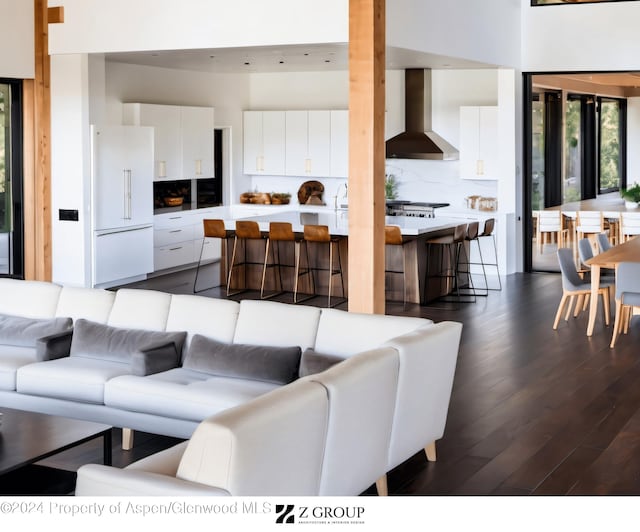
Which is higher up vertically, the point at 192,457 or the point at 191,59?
the point at 191,59

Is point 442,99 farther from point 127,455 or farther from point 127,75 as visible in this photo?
point 127,455

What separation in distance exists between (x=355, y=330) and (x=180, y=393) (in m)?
1.10

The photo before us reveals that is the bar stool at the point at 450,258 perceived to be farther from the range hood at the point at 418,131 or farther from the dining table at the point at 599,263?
the dining table at the point at 599,263

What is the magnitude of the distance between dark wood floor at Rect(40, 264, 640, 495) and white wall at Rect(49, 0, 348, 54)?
3325mm

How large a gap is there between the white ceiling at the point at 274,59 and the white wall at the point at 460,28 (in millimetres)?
Answer: 178

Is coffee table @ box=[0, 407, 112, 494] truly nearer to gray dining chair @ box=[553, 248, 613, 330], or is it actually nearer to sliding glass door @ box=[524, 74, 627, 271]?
gray dining chair @ box=[553, 248, 613, 330]

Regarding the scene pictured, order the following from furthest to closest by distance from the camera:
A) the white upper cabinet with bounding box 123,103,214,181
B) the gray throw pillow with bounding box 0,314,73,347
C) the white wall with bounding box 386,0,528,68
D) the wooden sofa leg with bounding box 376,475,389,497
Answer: the white upper cabinet with bounding box 123,103,214,181
the white wall with bounding box 386,0,528,68
the gray throw pillow with bounding box 0,314,73,347
the wooden sofa leg with bounding box 376,475,389,497

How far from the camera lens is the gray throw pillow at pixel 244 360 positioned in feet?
19.0

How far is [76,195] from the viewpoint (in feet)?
37.3

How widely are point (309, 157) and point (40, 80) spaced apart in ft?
15.4

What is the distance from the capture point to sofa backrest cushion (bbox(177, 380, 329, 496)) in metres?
3.51

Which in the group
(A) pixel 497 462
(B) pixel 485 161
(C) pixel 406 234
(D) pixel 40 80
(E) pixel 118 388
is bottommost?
(A) pixel 497 462

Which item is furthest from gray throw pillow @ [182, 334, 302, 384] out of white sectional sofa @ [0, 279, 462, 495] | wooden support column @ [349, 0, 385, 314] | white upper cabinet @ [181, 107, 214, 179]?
white upper cabinet @ [181, 107, 214, 179]
